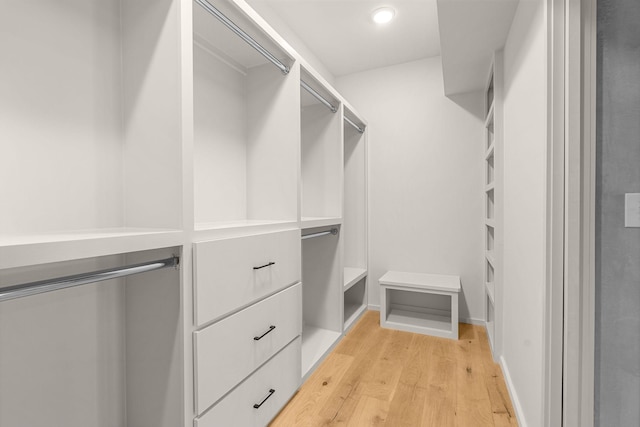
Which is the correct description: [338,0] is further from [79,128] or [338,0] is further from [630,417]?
[630,417]

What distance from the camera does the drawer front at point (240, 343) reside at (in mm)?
1030

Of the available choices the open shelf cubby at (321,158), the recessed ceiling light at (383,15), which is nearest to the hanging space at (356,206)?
the open shelf cubby at (321,158)

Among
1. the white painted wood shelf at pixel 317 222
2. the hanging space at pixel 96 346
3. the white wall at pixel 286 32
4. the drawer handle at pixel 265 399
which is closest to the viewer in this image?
the hanging space at pixel 96 346

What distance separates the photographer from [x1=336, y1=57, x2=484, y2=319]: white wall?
8.60 feet

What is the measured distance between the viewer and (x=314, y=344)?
207 cm

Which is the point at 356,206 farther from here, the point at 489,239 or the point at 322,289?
the point at 489,239

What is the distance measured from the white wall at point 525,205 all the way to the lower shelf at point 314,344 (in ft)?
3.45

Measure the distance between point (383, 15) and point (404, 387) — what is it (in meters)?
2.41

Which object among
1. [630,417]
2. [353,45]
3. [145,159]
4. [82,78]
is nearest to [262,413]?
[145,159]

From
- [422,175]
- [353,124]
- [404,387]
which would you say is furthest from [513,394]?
[353,124]

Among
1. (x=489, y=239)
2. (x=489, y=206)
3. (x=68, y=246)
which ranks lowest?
(x=489, y=239)

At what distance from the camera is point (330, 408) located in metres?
1.51

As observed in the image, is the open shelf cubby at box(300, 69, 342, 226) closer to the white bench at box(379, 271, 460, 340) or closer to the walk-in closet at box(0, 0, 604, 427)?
the walk-in closet at box(0, 0, 604, 427)

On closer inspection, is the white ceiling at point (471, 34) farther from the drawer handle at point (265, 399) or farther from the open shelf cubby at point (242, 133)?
the drawer handle at point (265, 399)
